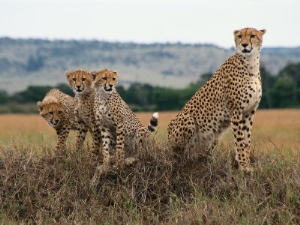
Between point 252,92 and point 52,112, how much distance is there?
1.93 meters

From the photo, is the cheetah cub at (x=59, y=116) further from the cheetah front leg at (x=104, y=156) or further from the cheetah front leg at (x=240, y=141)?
the cheetah front leg at (x=240, y=141)

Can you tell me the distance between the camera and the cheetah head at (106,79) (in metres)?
5.26

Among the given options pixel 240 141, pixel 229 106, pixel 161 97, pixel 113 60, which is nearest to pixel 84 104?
pixel 229 106

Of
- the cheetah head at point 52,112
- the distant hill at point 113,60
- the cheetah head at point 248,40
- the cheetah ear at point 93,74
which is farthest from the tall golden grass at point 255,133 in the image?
the distant hill at point 113,60

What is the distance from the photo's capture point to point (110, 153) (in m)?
5.60

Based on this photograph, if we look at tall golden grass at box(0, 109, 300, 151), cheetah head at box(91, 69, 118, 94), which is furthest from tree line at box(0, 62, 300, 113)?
cheetah head at box(91, 69, 118, 94)

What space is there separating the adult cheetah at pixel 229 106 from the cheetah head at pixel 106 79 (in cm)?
79

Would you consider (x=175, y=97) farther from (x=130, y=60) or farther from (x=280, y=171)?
(x=130, y=60)

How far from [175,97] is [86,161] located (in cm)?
3299

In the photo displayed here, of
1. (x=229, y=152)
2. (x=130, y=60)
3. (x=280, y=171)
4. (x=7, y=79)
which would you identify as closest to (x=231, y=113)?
(x=229, y=152)

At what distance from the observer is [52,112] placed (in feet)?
19.3

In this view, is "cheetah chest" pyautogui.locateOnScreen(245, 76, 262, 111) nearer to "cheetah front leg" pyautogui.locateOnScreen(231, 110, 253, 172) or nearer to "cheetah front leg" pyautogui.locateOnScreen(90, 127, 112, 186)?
"cheetah front leg" pyautogui.locateOnScreen(231, 110, 253, 172)

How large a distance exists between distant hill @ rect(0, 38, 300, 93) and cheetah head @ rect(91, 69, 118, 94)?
264 ft

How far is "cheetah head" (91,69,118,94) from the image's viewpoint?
207 inches
